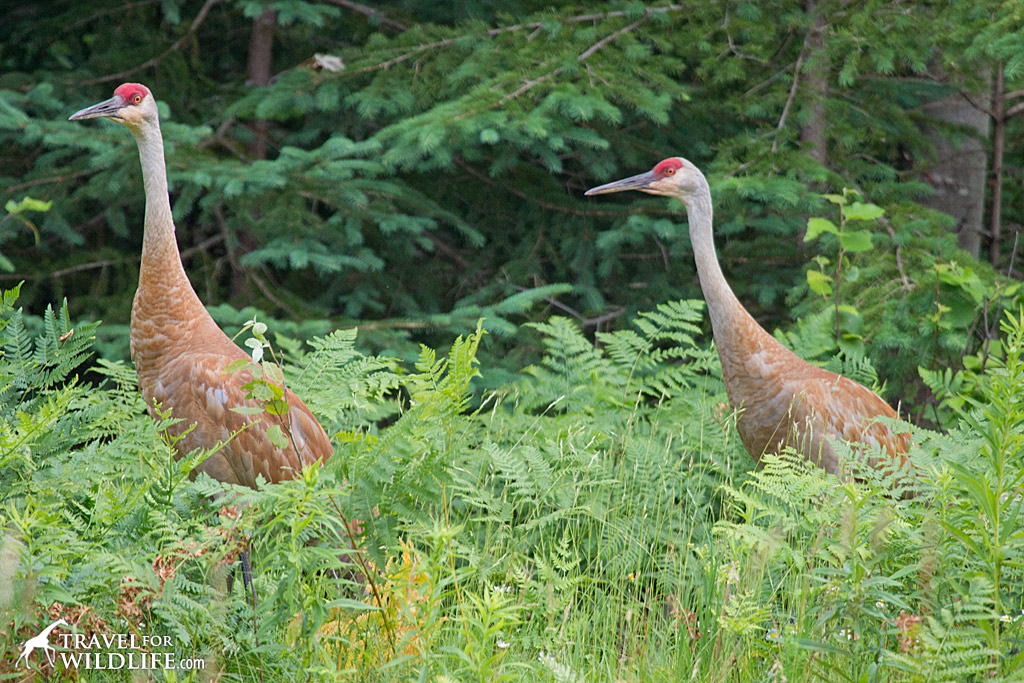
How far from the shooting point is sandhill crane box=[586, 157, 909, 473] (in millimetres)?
3965

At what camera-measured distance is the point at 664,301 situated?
20.5ft

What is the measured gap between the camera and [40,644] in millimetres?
1966

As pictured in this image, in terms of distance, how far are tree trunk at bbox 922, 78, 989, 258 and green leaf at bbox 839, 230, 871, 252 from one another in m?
2.28

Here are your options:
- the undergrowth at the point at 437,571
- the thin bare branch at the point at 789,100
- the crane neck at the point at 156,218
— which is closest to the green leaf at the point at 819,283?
the thin bare branch at the point at 789,100

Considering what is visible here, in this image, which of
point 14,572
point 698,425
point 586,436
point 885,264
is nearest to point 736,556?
point 586,436

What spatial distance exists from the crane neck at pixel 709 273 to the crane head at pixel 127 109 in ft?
8.39

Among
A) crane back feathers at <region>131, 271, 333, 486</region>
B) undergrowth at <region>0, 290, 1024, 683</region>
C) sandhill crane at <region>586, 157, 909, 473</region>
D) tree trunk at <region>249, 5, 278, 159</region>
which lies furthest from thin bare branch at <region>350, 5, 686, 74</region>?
undergrowth at <region>0, 290, 1024, 683</region>

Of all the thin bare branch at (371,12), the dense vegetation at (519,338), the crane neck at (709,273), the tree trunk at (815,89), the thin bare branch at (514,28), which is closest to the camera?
the dense vegetation at (519,338)

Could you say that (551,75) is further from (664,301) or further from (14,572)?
(14,572)

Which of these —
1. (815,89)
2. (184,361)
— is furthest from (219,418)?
(815,89)

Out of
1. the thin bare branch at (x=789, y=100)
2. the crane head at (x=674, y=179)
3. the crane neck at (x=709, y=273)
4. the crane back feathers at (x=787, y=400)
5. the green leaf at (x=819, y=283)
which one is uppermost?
the thin bare branch at (x=789, y=100)

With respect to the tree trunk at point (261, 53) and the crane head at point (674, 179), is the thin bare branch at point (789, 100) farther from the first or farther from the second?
the tree trunk at point (261, 53)

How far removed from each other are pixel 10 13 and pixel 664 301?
5015 millimetres

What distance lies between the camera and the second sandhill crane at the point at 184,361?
3.60 metres
